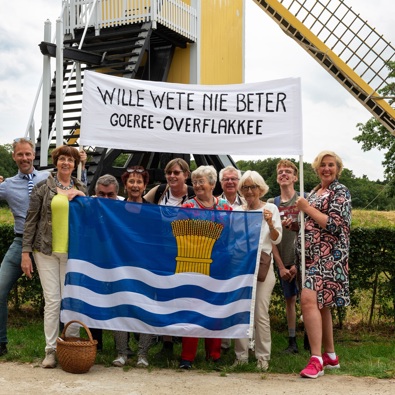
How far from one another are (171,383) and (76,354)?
0.98 metres

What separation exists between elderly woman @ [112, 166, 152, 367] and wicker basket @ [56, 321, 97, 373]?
0.41m

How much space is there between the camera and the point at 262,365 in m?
6.49

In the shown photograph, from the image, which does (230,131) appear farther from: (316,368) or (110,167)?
(110,167)

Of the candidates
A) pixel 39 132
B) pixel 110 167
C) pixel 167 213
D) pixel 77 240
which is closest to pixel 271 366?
pixel 167 213

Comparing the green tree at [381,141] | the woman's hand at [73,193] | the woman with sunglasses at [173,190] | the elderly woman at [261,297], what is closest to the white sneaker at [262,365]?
the elderly woman at [261,297]

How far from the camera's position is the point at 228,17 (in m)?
16.3

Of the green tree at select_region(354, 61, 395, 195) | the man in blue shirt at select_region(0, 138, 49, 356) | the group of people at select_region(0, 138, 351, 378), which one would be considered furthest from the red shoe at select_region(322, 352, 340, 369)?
the green tree at select_region(354, 61, 395, 195)

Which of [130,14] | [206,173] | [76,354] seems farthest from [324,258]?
[130,14]

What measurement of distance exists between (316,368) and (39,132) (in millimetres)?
9344

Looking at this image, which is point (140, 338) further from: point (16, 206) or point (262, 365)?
point (16, 206)

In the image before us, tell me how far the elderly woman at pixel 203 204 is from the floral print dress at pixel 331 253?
41.3 inches

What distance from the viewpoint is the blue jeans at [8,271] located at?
22.7 ft

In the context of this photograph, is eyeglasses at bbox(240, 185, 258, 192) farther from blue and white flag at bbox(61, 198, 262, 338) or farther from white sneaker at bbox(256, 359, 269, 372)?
white sneaker at bbox(256, 359, 269, 372)

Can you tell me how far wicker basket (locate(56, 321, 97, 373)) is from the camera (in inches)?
241
